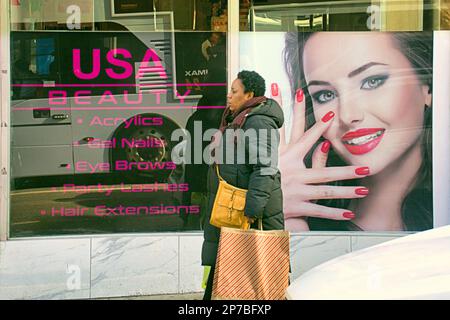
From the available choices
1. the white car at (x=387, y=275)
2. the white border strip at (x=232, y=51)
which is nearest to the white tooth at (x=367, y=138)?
the white border strip at (x=232, y=51)

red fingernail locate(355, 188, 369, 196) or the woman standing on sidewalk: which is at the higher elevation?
the woman standing on sidewalk

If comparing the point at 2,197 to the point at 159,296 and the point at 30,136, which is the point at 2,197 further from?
the point at 159,296

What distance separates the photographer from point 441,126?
23.4ft

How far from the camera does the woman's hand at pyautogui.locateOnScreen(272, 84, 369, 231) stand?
7.02 metres

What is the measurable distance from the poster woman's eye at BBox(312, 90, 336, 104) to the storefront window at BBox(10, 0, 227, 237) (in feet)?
2.90

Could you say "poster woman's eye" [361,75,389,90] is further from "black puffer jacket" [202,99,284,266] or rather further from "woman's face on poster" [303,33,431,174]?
"black puffer jacket" [202,99,284,266]

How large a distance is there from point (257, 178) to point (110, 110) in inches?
85.6

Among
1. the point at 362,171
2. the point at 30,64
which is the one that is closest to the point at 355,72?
the point at 362,171

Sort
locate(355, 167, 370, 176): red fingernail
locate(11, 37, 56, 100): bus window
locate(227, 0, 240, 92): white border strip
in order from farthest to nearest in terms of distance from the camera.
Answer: locate(355, 167, 370, 176): red fingernail
locate(227, 0, 240, 92): white border strip
locate(11, 37, 56, 100): bus window

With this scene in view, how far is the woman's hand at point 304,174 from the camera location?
7016mm

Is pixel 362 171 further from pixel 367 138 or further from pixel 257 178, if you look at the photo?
pixel 257 178

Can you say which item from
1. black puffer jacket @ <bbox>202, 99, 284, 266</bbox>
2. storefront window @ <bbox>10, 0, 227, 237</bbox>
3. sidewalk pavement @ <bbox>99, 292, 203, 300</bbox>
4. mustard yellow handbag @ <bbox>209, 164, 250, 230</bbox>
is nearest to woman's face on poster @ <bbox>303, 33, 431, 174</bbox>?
storefront window @ <bbox>10, 0, 227, 237</bbox>

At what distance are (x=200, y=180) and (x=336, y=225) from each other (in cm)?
138
